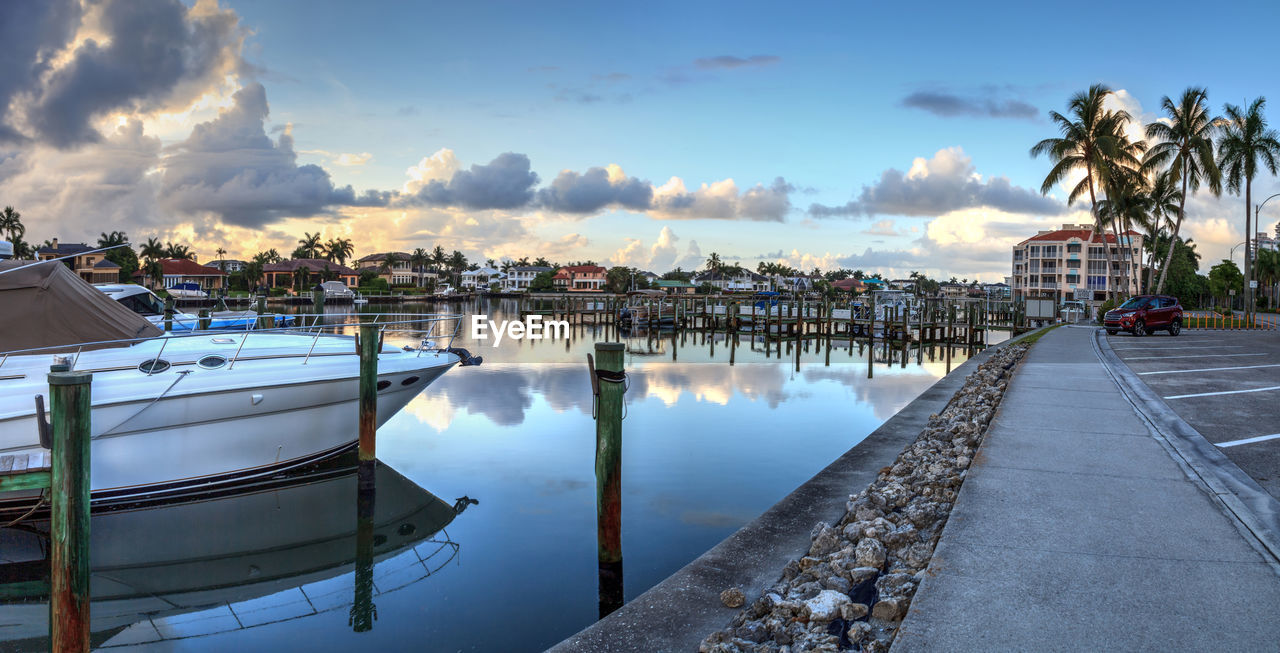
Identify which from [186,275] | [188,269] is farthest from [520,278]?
[186,275]

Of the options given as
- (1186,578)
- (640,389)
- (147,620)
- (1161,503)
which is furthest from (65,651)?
(640,389)

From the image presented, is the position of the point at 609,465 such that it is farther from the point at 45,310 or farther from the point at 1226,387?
the point at 1226,387

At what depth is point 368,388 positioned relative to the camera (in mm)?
11062

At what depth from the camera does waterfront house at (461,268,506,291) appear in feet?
528

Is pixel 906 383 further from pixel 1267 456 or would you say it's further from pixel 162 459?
pixel 162 459

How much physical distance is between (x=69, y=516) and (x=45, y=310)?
227 inches

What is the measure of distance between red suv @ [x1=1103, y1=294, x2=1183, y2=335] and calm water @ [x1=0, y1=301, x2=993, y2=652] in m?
16.1

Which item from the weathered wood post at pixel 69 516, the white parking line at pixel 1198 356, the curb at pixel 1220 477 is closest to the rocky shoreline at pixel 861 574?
the curb at pixel 1220 477

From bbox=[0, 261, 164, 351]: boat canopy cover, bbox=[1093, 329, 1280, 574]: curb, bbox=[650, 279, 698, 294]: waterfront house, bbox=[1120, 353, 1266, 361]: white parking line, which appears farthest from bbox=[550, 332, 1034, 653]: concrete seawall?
bbox=[650, 279, 698, 294]: waterfront house

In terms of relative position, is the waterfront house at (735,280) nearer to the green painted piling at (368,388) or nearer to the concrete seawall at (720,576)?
the green painted piling at (368,388)

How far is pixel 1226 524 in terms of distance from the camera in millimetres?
5898

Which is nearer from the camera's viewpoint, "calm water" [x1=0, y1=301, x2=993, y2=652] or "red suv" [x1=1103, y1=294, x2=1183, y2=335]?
"calm water" [x1=0, y1=301, x2=993, y2=652]
